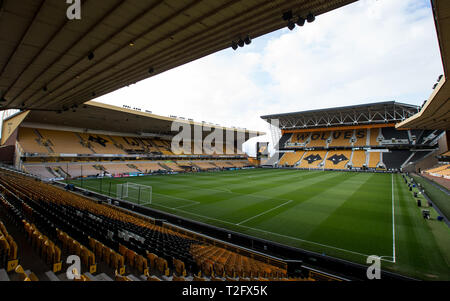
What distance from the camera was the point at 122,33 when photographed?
8117 millimetres

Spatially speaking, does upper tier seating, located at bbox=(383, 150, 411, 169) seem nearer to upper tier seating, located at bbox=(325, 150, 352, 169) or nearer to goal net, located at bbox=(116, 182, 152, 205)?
upper tier seating, located at bbox=(325, 150, 352, 169)

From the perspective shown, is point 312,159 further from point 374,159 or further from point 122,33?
point 122,33

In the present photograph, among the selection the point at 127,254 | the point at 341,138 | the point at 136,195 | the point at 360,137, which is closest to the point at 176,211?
the point at 136,195

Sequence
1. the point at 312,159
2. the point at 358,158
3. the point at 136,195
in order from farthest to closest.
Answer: the point at 312,159
the point at 358,158
the point at 136,195

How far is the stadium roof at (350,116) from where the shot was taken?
41281mm

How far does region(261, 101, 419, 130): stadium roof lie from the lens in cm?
4128

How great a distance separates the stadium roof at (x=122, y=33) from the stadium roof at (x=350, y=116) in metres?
42.7

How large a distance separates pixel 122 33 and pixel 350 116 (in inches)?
2107

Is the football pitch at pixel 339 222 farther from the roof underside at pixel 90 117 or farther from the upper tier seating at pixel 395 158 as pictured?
the upper tier seating at pixel 395 158

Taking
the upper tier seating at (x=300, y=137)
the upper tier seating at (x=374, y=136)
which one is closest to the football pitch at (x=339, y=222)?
the upper tier seating at (x=374, y=136)

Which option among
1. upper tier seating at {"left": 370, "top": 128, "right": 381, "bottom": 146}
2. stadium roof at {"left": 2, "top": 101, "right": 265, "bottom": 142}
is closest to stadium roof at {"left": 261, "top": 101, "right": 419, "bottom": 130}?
upper tier seating at {"left": 370, "top": 128, "right": 381, "bottom": 146}

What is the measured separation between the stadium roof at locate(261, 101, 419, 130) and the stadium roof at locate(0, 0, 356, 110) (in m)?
42.7

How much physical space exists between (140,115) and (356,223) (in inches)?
1150
